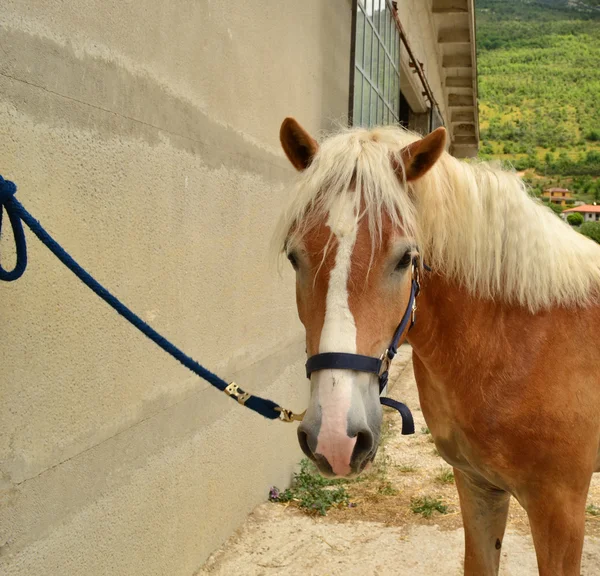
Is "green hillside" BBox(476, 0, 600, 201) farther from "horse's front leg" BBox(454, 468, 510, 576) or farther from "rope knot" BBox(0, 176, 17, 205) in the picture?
"rope knot" BBox(0, 176, 17, 205)

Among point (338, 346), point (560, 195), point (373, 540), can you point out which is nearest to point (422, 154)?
point (338, 346)

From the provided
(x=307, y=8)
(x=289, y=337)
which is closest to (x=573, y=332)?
(x=289, y=337)

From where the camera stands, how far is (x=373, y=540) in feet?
10.0

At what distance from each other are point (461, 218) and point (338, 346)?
0.70 metres

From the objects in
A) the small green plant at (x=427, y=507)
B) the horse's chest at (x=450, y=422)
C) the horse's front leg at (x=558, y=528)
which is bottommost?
the small green plant at (x=427, y=507)

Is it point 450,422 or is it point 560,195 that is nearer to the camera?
point 450,422

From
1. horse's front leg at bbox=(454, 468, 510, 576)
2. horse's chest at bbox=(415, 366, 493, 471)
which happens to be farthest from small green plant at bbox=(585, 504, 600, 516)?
horse's chest at bbox=(415, 366, 493, 471)

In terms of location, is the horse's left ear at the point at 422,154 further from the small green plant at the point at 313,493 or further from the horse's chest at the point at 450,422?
the small green plant at the point at 313,493

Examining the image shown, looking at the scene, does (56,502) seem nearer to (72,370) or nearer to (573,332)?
(72,370)

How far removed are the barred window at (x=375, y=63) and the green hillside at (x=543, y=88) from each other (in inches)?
1814

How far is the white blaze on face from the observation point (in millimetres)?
1297

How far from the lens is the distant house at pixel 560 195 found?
5116 cm

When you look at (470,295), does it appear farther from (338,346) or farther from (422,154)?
(338,346)

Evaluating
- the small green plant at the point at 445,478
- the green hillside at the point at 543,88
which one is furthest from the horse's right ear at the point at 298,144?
the green hillside at the point at 543,88
